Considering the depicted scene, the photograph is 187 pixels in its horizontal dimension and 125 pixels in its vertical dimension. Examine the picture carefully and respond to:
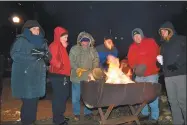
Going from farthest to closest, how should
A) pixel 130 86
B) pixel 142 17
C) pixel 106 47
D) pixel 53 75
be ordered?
pixel 142 17
pixel 106 47
pixel 53 75
pixel 130 86

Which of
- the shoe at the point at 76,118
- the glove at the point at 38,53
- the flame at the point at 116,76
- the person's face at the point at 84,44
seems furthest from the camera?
the shoe at the point at 76,118

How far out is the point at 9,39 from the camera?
32344mm

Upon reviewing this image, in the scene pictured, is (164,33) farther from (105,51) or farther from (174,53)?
(105,51)

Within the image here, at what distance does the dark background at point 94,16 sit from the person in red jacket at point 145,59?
20.4 metres

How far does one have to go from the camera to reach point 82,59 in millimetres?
6402

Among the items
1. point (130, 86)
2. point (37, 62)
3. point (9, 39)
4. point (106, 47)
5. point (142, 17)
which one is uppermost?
point (142, 17)

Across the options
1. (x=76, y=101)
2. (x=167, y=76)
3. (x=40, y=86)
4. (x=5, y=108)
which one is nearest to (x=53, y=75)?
(x=40, y=86)

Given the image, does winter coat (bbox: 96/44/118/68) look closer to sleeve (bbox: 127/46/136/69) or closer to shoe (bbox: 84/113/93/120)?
sleeve (bbox: 127/46/136/69)

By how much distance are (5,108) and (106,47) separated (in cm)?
372

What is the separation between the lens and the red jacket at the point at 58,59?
19.0ft

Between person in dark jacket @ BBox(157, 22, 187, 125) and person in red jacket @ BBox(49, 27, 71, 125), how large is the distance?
2128mm

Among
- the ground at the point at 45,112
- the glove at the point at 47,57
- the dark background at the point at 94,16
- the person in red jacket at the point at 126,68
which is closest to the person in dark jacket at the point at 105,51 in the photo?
the person in red jacket at the point at 126,68

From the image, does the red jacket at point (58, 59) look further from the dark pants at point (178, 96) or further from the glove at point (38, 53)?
the dark pants at point (178, 96)

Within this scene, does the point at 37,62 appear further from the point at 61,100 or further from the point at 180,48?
the point at 180,48
